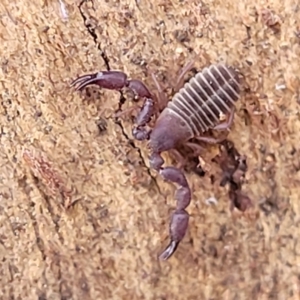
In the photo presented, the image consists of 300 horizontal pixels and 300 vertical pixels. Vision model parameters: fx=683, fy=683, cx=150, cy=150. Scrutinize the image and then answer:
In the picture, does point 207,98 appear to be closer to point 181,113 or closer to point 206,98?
point 206,98

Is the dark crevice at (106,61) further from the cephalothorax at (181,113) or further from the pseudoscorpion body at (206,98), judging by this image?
the pseudoscorpion body at (206,98)

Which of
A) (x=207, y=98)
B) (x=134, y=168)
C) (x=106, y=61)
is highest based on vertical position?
(x=106, y=61)

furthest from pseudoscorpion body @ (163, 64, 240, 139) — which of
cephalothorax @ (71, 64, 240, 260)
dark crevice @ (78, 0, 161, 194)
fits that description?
dark crevice @ (78, 0, 161, 194)

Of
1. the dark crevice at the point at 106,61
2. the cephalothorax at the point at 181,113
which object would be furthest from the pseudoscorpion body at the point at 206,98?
the dark crevice at the point at 106,61

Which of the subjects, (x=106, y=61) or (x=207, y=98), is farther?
(x=106, y=61)

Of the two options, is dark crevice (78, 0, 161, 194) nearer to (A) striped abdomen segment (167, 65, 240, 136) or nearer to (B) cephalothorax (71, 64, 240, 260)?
(B) cephalothorax (71, 64, 240, 260)

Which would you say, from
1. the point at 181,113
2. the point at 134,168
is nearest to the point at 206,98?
the point at 181,113

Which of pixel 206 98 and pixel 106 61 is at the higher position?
pixel 106 61
